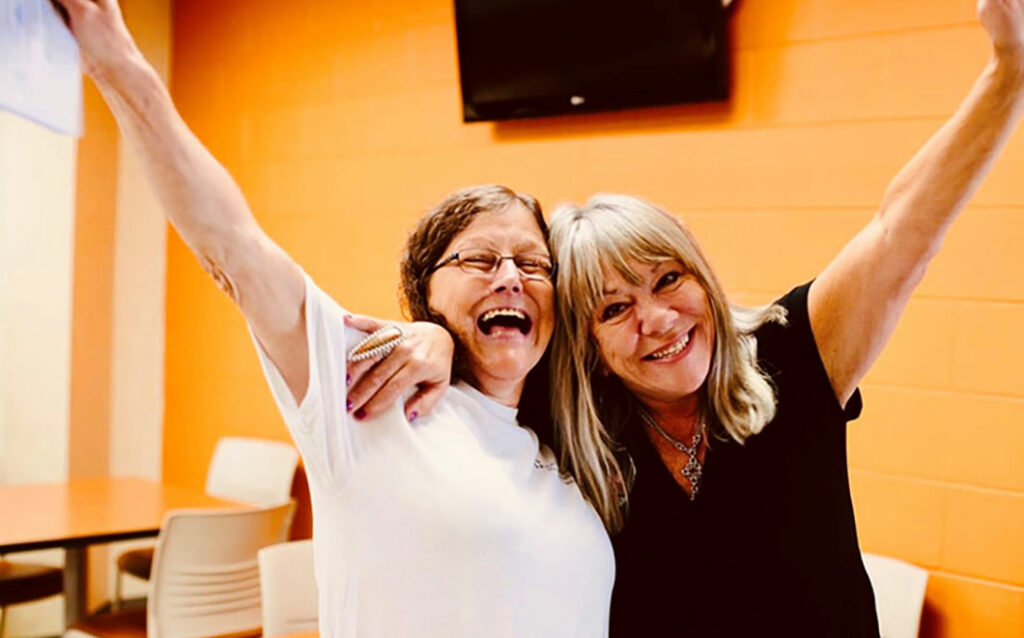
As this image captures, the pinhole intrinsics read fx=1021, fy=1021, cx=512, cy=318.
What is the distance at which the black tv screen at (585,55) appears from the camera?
3215mm

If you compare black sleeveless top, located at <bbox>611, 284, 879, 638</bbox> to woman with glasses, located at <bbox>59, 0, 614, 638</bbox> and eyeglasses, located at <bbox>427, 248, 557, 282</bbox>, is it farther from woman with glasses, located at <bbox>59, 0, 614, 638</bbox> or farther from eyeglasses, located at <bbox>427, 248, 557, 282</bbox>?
eyeglasses, located at <bbox>427, 248, 557, 282</bbox>

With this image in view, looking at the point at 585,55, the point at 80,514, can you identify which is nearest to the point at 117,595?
the point at 80,514

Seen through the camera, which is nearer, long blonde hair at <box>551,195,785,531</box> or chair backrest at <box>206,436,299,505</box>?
long blonde hair at <box>551,195,785,531</box>

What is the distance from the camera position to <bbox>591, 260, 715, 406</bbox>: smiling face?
171 centimetres

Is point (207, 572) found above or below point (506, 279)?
below

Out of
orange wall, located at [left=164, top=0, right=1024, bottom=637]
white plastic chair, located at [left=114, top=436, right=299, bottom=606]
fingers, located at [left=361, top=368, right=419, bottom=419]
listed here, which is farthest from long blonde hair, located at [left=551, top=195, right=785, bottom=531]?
white plastic chair, located at [left=114, top=436, right=299, bottom=606]

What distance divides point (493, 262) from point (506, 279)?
5cm

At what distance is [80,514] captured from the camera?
3459 millimetres

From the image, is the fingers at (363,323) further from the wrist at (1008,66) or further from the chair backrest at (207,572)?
the chair backrest at (207,572)

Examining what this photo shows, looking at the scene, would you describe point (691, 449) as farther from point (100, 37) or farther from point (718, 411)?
point (100, 37)

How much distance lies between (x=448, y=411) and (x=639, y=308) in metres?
0.38

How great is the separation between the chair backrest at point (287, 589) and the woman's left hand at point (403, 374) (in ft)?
3.95

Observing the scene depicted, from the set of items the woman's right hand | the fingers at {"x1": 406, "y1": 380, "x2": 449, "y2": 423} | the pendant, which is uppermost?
the woman's right hand

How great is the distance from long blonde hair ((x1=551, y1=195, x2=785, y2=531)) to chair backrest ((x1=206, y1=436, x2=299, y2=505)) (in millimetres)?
2737
